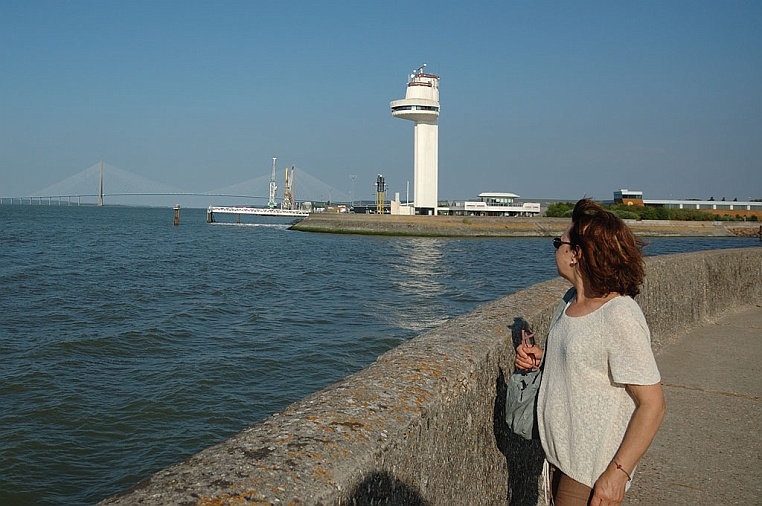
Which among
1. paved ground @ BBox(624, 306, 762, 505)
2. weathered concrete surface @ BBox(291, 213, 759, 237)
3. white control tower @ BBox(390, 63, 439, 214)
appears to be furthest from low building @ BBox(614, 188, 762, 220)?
paved ground @ BBox(624, 306, 762, 505)

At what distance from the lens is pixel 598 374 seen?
7.03 ft

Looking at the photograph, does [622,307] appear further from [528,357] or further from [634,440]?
[528,357]

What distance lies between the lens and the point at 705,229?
70625 mm

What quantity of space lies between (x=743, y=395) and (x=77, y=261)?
28848 millimetres

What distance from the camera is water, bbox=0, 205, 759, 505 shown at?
679cm

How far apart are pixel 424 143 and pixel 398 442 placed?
2772 inches

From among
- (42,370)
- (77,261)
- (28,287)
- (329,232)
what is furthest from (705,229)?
(42,370)

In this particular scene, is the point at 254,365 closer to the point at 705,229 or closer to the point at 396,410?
the point at 396,410

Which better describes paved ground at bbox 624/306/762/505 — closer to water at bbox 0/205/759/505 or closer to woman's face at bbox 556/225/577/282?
woman's face at bbox 556/225/577/282

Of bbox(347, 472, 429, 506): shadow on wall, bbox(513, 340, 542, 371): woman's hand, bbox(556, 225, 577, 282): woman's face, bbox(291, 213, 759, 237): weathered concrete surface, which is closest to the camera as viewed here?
bbox(347, 472, 429, 506): shadow on wall

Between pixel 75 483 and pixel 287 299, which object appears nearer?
pixel 75 483

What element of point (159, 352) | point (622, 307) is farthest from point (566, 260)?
point (159, 352)

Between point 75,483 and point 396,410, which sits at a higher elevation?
point 396,410

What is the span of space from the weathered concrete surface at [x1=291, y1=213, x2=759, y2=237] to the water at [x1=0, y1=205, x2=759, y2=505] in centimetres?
3991
